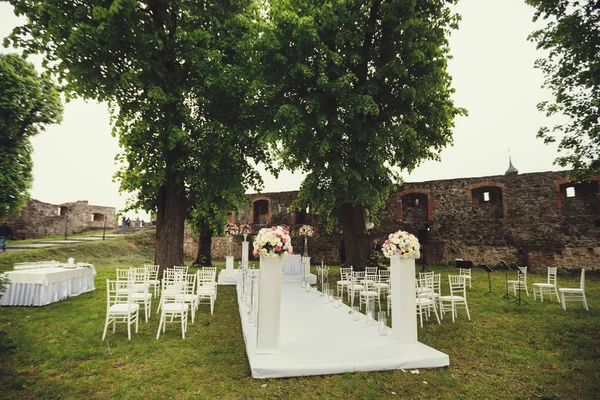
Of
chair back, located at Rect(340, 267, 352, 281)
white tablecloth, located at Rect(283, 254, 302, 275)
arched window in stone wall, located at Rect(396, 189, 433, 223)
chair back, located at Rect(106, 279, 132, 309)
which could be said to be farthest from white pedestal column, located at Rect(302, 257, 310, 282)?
arched window in stone wall, located at Rect(396, 189, 433, 223)

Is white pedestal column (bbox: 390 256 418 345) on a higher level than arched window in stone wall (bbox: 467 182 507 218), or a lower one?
lower

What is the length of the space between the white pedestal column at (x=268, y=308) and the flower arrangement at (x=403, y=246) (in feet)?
5.81

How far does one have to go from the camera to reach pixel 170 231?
9.75 meters

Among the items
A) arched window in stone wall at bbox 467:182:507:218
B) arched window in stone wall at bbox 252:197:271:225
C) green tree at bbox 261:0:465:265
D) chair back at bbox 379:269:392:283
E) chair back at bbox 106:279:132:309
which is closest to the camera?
chair back at bbox 106:279:132:309

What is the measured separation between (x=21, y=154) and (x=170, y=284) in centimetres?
758

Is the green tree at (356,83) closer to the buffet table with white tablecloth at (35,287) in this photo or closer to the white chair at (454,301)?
the white chair at (454,301)

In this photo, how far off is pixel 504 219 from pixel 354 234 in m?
8.16

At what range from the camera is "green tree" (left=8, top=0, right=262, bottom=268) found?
716 cm

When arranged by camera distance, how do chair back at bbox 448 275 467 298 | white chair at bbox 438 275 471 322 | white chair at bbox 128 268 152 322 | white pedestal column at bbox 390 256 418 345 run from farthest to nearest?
1. chair back at bbox 448 275 467 298
2. white chair at bbox 438 275 471 322
3. white chair at bbox 128 268 152 322
4. white pedestal column at bbox 390 256 418 345

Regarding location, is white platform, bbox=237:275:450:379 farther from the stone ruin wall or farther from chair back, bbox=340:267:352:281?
the stone ruin wall

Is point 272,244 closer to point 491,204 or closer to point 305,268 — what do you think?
point 305,268

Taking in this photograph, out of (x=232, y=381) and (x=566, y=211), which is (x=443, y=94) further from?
(x=232, y=381)

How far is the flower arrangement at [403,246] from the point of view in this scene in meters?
4.75

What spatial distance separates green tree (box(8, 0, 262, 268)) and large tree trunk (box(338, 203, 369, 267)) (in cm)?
439
